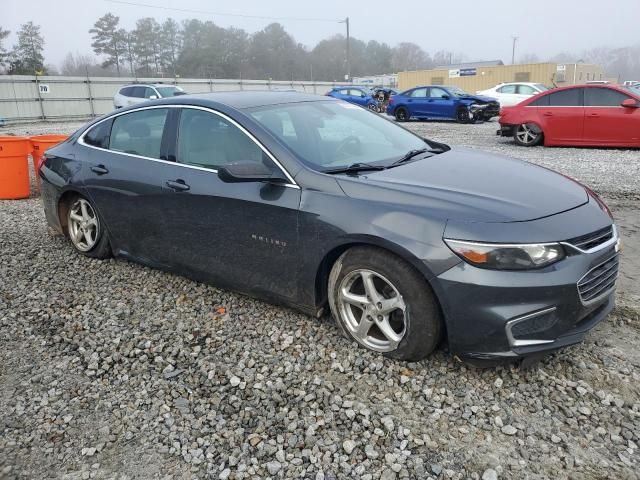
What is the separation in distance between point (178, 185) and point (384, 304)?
70.0 inches

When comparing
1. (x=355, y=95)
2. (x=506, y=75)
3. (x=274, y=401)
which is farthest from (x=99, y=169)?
(x=506, y=75)

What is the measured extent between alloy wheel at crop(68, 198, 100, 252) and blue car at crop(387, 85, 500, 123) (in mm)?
17435

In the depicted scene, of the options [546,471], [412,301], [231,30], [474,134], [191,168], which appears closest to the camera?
[546,471]

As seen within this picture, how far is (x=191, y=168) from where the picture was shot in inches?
152

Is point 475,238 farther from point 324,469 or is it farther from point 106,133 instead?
point 106,133

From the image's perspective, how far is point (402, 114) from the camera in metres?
21.8

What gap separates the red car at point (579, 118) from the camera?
11.1 meters

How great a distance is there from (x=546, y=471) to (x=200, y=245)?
2.60m

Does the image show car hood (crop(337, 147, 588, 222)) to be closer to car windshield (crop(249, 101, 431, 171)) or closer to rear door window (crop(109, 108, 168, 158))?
car windshield (crop(249, 101, 431, 171))

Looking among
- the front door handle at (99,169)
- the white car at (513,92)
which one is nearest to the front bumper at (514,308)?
the front door handle at (99,169)

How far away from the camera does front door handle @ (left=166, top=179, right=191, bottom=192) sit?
3833 mm

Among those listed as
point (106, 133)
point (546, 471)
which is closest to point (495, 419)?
point (546, 471)

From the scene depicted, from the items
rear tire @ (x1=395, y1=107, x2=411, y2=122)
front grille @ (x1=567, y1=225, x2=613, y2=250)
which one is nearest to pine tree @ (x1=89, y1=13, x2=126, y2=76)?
rear tire @ (x1=395, y1=107, x2=411, y2=122)

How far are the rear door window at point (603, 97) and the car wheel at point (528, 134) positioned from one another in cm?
116
